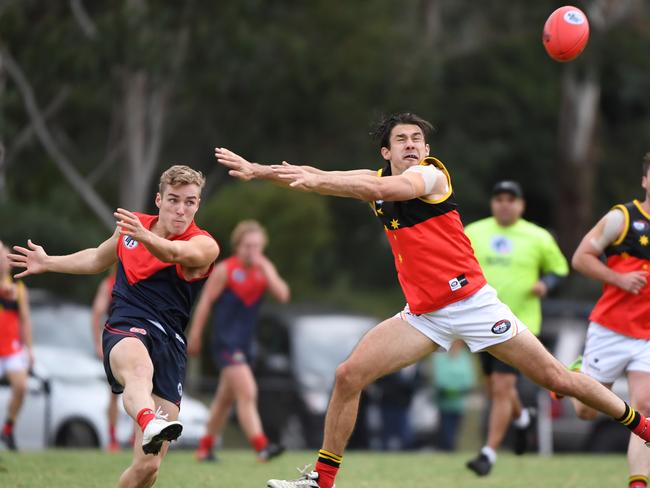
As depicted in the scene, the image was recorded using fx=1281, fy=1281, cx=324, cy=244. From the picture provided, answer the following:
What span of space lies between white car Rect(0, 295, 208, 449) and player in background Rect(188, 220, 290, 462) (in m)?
2.60

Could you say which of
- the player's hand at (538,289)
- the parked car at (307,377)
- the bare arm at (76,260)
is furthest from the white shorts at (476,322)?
the parked car at (307,377)

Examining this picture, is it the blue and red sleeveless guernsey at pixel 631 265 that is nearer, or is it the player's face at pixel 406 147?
the player's face at pixel 406 147

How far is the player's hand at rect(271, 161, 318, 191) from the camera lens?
7.26 meters

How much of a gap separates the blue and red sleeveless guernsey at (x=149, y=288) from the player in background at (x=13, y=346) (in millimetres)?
6152

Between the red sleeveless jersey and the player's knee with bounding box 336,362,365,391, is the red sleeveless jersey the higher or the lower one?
the higher one

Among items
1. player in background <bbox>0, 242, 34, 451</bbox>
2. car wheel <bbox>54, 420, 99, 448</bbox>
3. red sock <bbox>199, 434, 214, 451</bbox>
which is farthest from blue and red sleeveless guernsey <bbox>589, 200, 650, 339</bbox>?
car wheel <bbox>54, 420, 99, 448</bbox>

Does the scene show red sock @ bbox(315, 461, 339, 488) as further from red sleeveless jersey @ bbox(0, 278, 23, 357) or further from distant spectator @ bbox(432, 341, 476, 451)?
distant spectator @ bbox(432, 341, 476, 451)

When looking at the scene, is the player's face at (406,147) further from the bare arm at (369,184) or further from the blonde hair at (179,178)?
the blonde hair at (179,178)

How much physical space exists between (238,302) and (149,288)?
5.88 m

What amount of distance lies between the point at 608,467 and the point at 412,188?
19.3 ft

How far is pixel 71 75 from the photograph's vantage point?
22.9m

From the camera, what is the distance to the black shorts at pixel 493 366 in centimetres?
1192

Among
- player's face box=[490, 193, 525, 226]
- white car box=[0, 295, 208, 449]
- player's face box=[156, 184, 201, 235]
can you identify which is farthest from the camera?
white car box=[0, 295, 208, 449]

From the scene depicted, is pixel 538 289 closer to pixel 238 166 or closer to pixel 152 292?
pixel 152 292
